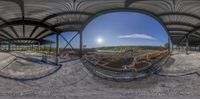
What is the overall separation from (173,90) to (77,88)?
252 cm

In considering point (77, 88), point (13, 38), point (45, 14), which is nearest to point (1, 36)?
point (13, 38)

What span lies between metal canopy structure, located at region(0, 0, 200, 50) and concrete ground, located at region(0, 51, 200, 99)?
3.51ft

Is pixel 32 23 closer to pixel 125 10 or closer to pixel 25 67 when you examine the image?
pixel 25 67

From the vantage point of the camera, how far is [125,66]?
7277 mm

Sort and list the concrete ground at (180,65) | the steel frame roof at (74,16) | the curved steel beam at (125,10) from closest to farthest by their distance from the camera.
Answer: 1. the steel frame roof at (74,16)
2. the curved steel beam at (125,10)
3. the concrete ground at (180,65)

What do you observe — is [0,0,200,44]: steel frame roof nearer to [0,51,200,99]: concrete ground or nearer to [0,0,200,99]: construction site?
[0,0,200,99]: construction site

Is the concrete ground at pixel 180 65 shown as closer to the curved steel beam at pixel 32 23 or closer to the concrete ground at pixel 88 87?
the concrete ground at pixel 88 87

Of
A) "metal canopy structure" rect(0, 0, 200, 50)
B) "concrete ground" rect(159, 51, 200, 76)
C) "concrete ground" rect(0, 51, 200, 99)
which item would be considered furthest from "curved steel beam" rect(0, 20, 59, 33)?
"concrete ground" rect(159, 51, 200, 76)

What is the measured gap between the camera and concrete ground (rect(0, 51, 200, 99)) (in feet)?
23.0

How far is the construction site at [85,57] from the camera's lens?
7.14 m

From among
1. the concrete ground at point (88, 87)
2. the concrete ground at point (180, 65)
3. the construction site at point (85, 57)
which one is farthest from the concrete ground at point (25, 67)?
the concrete ground at point (180, 65)

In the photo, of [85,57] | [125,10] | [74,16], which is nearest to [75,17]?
[74,16]

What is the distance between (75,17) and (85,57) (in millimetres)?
1121

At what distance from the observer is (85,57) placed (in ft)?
24.7
